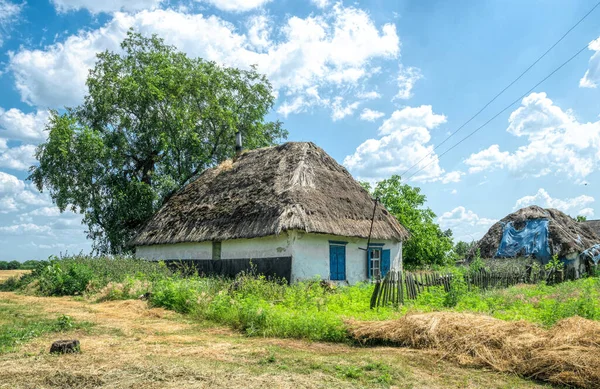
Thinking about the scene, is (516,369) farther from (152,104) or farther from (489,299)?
(152,104)

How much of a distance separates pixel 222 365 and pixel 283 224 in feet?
27.4

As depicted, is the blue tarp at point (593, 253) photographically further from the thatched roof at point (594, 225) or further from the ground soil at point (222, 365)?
the ground soil at point (222, 365)

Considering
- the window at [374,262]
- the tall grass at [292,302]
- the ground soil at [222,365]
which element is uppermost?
the window at [374,262]

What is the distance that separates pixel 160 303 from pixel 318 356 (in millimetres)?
5892

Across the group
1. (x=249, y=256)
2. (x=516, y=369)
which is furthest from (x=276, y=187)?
(x=516, y=369)

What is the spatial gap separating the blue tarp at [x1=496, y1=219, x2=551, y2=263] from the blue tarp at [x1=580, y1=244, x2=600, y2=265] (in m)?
2.07

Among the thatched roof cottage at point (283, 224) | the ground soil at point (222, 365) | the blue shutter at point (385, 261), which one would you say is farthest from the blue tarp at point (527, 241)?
the ground soil at point (222, 365)

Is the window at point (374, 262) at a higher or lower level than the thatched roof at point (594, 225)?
lower

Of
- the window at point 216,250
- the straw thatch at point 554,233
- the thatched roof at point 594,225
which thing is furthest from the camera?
the thatched roof at point 594,225

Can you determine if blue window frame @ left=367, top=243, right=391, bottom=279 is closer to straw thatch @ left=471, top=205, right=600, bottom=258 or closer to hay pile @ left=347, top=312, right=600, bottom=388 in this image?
straw thatch @ left=471, top=205, right=600, bottom=258

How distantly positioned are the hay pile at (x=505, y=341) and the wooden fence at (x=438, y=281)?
2.14 meters

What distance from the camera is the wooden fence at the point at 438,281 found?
917cm

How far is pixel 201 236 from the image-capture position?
16922 millimetres

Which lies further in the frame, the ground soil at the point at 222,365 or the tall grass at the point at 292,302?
the tall grass at the point at 292,302
